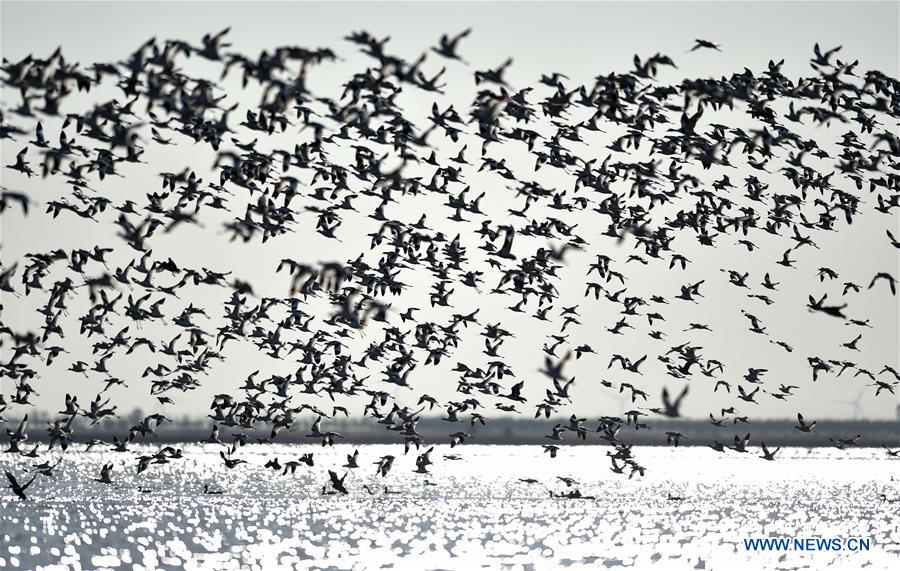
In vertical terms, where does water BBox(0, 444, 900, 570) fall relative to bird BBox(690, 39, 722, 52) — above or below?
below

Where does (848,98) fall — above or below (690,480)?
above

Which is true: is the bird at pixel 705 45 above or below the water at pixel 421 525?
above

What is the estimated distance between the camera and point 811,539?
7994 cm

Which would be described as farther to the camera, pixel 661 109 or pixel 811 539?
pixel 811 539

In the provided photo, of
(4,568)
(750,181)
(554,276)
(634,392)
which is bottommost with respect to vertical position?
(4,568)

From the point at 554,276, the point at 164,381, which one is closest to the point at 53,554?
the point at 164,381

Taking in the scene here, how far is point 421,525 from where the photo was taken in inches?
3342

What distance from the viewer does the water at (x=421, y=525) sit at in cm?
6662

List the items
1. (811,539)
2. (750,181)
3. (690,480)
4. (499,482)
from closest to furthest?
(750,181), (811,539), (499,482), (690,480)

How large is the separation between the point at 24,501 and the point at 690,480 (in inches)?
3588

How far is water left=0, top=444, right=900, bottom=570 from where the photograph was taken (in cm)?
6662

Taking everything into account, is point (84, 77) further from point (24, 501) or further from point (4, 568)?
point (24, 501)

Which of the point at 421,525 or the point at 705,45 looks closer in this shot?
the point at 705,45

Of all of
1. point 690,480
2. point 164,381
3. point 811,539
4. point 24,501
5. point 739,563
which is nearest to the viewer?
point 164,381
